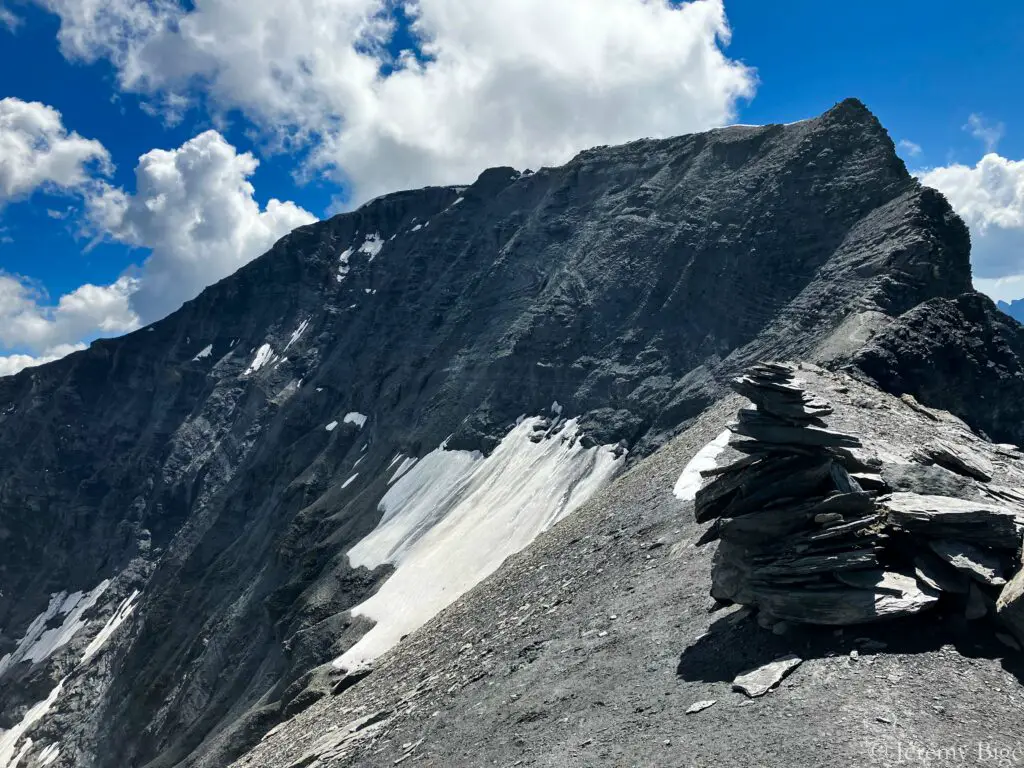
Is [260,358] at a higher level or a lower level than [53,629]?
higher

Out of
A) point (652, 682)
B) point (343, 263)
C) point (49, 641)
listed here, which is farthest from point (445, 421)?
point (49, 641)

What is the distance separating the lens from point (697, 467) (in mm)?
29125

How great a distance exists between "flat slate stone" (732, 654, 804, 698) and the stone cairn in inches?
35.6

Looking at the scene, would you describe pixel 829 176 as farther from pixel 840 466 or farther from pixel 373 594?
pixel 840 466

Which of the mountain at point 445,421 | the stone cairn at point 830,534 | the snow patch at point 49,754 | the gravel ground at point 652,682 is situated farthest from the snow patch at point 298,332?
the stone cairn at point 830,534

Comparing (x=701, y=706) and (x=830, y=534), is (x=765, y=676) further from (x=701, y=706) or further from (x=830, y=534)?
(x=830, y=534)

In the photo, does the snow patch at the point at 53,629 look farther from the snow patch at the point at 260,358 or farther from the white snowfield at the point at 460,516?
the white snowfield at the point at 460,516

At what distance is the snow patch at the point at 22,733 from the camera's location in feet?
277

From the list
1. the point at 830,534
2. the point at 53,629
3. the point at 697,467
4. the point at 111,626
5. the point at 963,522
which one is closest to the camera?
the point at 963,522

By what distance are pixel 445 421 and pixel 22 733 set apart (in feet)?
208

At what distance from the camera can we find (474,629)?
83.0 feet

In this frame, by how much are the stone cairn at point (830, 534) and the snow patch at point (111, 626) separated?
100 m

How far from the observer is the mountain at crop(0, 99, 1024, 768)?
4234 cm

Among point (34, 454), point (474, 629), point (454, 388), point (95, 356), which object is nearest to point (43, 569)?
point (34, 454)
